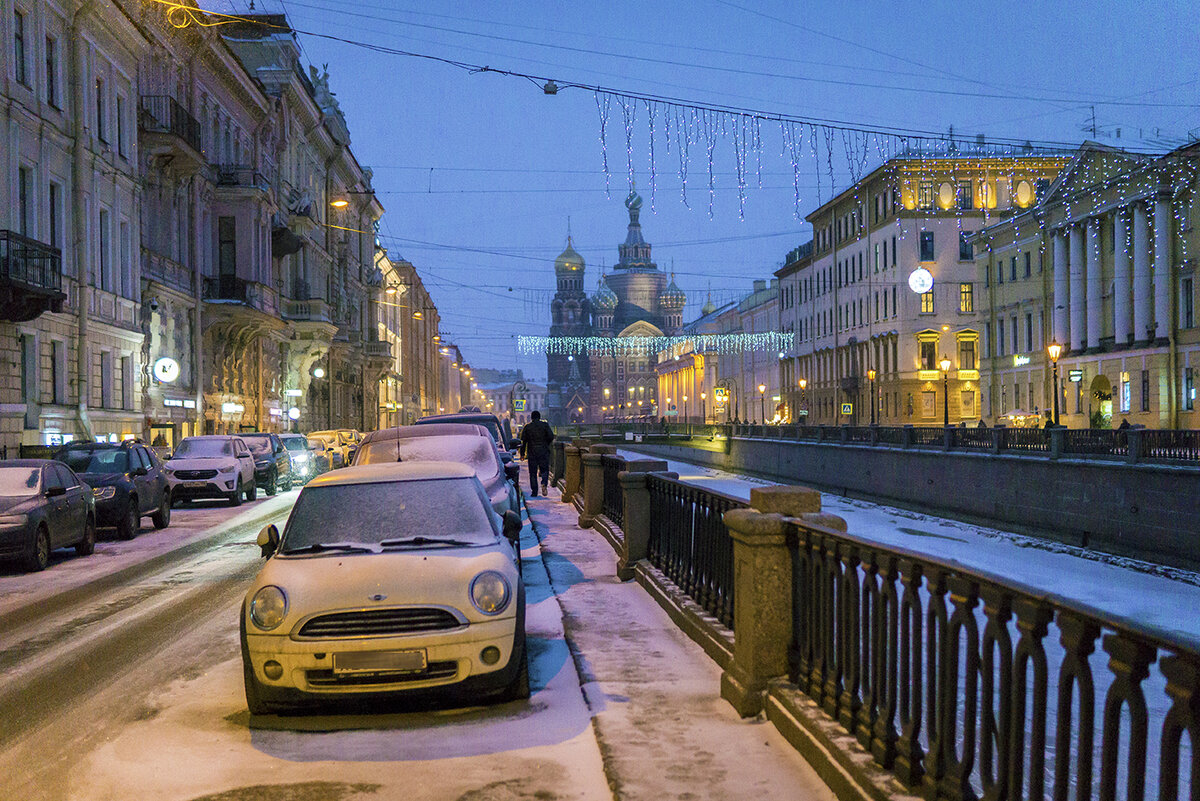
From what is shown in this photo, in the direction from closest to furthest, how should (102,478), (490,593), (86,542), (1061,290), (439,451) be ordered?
1. (490,593)
2. (439,451)
3. (86,542)
4. (102,478)
5. (1061,290)

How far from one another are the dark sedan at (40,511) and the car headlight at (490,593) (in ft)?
32.7

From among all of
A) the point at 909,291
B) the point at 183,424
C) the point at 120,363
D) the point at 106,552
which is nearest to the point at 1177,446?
the point at 106,552

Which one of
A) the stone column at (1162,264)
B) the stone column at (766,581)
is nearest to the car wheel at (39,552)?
the stone column at (766,581)

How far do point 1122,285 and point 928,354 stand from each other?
70.3ft

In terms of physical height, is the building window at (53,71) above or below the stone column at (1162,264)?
above

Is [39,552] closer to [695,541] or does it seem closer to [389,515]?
[389,515]

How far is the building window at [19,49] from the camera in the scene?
1059 inches

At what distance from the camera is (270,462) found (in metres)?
31.6

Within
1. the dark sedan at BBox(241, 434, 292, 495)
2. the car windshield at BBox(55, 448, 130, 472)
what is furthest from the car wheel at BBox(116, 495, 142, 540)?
the dark sedan at BBox(241, 434, 292, 495)

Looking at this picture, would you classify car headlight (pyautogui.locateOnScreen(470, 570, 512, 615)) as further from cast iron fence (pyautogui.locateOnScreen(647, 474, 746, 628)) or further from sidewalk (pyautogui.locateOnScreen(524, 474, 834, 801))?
cast iron fence (pyautogui.locateOnScreen(647, 474, 746, 628))

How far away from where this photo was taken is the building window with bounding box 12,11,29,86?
2691 centimetres

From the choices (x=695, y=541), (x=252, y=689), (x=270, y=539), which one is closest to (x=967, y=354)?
(x=695, y=541)

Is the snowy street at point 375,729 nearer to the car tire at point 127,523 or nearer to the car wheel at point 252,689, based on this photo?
the car wheel at point 252,689

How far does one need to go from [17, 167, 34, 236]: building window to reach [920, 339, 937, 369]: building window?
2124 inches
